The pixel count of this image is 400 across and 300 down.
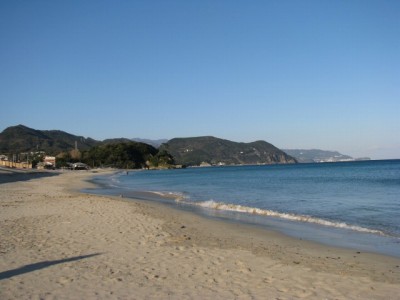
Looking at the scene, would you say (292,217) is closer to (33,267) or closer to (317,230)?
(317,230)

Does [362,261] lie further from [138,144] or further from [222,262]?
[138,144]

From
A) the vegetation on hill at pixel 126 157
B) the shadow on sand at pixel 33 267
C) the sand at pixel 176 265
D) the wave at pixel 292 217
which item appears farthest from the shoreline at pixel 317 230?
the vegetation on hill at pixel 126 157

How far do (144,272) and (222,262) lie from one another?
5.55 ft

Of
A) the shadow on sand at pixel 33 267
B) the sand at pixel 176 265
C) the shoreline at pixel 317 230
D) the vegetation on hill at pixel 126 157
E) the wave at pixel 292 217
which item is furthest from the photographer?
the vegetation on hill at pixel 126 157

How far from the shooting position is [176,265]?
739cm

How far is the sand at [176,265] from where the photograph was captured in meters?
5.85

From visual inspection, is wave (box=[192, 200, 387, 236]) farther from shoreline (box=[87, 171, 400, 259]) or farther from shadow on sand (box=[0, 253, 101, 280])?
shadow on sand (box=[0, 253, 101, 280])

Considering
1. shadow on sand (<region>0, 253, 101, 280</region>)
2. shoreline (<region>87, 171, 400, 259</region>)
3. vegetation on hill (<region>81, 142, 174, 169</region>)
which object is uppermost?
vegetation on hill (<region>81, 142, 174, 169</region>)

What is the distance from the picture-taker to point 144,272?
6.86 meters

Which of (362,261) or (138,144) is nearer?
(362,261)

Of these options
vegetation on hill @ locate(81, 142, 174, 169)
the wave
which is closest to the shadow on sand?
the wave

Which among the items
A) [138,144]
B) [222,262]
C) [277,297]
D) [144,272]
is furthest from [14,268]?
[138,144]

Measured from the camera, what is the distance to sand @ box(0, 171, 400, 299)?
585 cm

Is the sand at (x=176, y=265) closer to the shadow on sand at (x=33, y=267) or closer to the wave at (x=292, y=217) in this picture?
the shadow on sand at (x=33, y=267)
